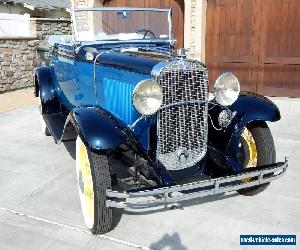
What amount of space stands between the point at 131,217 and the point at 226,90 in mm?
1354

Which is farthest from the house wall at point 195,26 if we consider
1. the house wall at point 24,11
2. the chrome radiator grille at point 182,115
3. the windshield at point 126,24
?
the house wall at point 24,11

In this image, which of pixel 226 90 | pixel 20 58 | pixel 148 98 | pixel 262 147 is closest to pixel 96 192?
pixel 148 98

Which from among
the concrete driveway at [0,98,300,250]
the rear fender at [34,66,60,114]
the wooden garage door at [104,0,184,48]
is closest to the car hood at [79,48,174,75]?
the concrete driveway at [0,98,300,250]

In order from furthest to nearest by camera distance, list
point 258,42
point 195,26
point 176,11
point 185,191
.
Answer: point 176,11 → point 195,26 → point 258,42 → point 185,191

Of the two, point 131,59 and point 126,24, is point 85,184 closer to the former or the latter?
point 131,59

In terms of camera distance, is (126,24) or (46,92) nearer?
(126,24)

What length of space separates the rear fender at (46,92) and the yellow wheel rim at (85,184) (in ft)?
6.08

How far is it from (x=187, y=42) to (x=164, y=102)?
18.0 ft

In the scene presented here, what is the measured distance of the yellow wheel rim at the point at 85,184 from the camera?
2766mm

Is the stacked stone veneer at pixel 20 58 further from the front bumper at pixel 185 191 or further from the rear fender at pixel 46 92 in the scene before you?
the front bumper at pixel 185 191

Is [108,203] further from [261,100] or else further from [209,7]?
[209,7]

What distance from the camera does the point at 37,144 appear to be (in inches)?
191

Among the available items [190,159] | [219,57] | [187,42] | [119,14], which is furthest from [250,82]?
[190,159]

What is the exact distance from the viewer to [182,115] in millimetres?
2854
